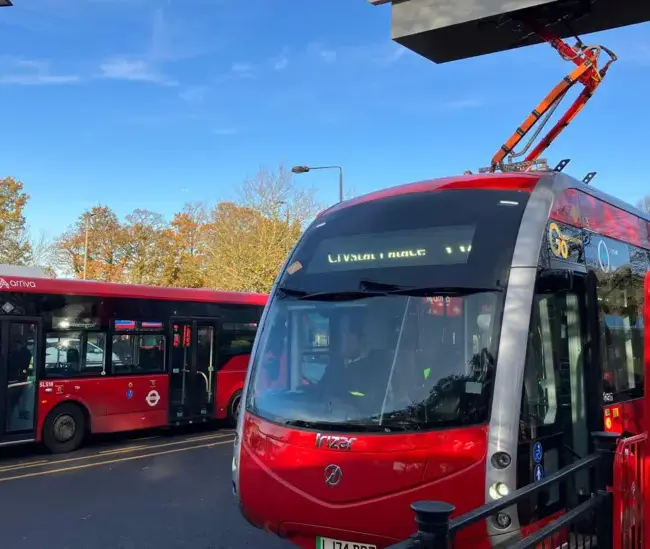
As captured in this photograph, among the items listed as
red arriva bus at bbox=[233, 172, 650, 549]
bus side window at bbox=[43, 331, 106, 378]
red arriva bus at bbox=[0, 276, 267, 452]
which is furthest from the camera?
bus side window at bbox=[43, 331, 106, 378]

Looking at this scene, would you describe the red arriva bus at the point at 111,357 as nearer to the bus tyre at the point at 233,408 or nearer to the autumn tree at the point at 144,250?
the bus tyre at the point at 233,408

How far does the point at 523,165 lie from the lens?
22.9 feet

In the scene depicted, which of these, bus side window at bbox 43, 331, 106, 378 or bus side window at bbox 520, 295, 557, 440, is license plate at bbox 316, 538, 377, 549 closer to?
bus side window at bbox 520, 295, 557, 440

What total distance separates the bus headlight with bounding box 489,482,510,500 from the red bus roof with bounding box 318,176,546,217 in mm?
2280

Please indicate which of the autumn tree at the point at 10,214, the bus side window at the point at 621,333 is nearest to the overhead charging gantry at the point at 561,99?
the bus side window at the point at 621,333

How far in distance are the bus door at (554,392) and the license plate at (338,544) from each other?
3.40ft

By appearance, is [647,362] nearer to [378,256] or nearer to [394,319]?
[394,319]

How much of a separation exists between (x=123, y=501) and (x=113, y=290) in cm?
545

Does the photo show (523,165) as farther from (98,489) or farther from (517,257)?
(98,489)

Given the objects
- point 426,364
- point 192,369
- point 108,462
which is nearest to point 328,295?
point 426,364

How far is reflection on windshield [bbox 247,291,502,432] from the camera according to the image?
444cm

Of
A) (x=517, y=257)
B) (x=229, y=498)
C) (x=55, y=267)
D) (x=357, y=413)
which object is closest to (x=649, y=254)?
(x=517, y=257)

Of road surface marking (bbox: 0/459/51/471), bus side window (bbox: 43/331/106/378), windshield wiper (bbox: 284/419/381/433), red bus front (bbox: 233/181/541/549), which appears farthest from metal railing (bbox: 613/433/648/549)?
bus side window (bbox: 43/331/106/378)

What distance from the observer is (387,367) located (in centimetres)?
468
